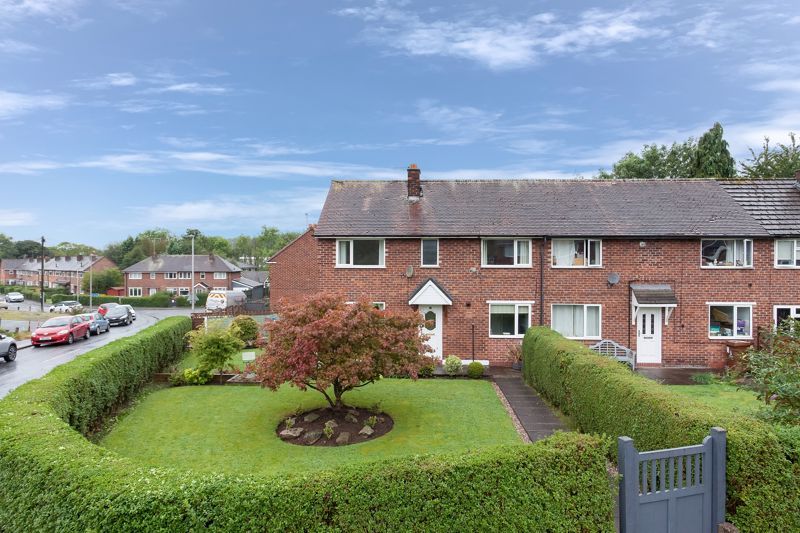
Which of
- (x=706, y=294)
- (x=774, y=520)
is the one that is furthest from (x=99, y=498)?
(x=706, y=294)

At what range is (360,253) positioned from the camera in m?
21.8

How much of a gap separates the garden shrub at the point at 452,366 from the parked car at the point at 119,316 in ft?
108

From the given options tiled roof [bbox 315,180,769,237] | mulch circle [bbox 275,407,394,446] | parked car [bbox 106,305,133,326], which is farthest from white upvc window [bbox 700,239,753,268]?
parked car [bbox 106,305,133,326]

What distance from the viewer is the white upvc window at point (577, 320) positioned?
2134 cm

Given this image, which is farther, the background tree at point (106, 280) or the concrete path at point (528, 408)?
the background tree at point (106, 280)

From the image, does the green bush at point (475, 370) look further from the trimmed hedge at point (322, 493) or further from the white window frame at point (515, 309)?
the trimmed hedge at point (322, 493)

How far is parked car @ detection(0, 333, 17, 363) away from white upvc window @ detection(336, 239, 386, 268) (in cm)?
1604

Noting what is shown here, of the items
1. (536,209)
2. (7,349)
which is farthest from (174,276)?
(536,209)

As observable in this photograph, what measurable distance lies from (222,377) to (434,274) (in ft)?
31.4

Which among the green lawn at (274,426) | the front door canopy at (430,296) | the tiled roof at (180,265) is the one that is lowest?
the green lawn at (274,426)

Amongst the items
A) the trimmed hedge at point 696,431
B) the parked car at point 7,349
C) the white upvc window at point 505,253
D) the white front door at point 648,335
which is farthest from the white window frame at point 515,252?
the parked car at point 7,349

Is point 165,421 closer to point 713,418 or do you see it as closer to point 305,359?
point 305,359

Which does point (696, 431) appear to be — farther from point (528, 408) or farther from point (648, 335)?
point (648, 335)

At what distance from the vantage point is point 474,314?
70.7 ft
